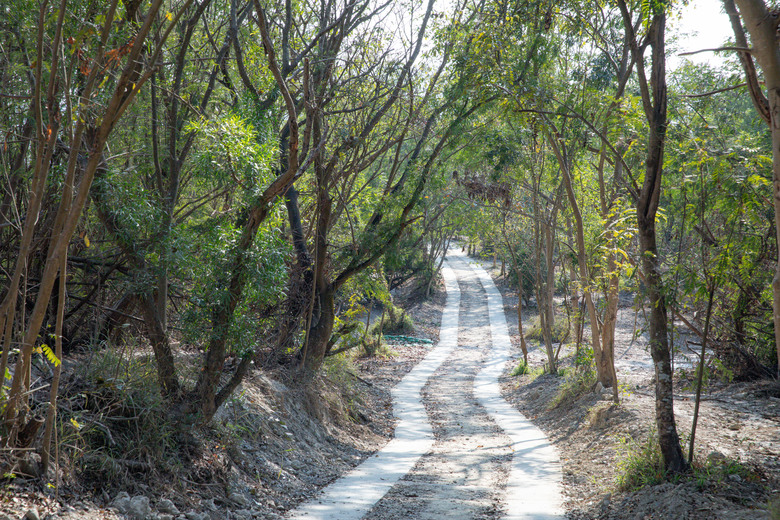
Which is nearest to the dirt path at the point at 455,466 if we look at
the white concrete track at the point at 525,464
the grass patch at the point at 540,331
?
the white concrete track at the point at 525,464

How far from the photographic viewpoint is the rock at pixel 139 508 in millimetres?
4109

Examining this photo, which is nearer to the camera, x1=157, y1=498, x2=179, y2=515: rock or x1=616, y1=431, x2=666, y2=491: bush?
x1=157, y1=498, x2=179, y2=515: rock

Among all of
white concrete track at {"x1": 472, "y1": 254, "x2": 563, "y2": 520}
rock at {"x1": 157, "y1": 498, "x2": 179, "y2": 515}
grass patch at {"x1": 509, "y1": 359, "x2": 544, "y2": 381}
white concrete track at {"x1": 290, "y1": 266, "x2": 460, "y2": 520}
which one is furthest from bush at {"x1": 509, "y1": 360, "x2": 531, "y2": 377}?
rock at {"x1": 157, "y1": 498, "x2": 179, "y2": 515}

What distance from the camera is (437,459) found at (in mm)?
7754

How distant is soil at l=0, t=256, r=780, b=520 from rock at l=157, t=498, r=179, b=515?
0.8 inches

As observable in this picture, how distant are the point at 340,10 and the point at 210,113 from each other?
304 cm

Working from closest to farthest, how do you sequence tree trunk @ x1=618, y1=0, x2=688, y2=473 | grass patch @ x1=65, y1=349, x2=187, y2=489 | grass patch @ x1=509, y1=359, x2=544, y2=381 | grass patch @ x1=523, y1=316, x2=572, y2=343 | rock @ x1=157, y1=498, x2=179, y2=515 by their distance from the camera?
grass patch @ x1=65, y1=349, x2=187, y2=489 → rock @ x1=157, y1=498, x2=179, y2=515 → tree trunk @ x1=618, y1=0, x2=688, y2=473 → grass patch @ x1=509, y1=359, x2=544, y2=381 → grass patch @ x1=523, y1=316, x2=572, y2=343

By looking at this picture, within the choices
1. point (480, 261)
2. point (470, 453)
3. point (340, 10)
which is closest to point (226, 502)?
point (470, 453)

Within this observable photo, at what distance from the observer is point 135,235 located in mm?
5242

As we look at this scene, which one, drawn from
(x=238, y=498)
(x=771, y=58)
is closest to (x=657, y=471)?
(x=771, y=58)

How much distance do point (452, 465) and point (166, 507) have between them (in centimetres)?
405

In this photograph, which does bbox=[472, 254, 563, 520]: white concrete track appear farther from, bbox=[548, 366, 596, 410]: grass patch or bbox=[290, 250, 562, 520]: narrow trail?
bbox=[548, 366, 596, 410]: grass patch

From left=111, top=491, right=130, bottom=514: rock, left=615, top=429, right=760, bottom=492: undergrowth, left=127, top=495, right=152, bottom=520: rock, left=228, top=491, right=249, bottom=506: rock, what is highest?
left=111, top=491, right=130, bottom=514: rock

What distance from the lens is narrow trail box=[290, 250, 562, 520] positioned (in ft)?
18.0
